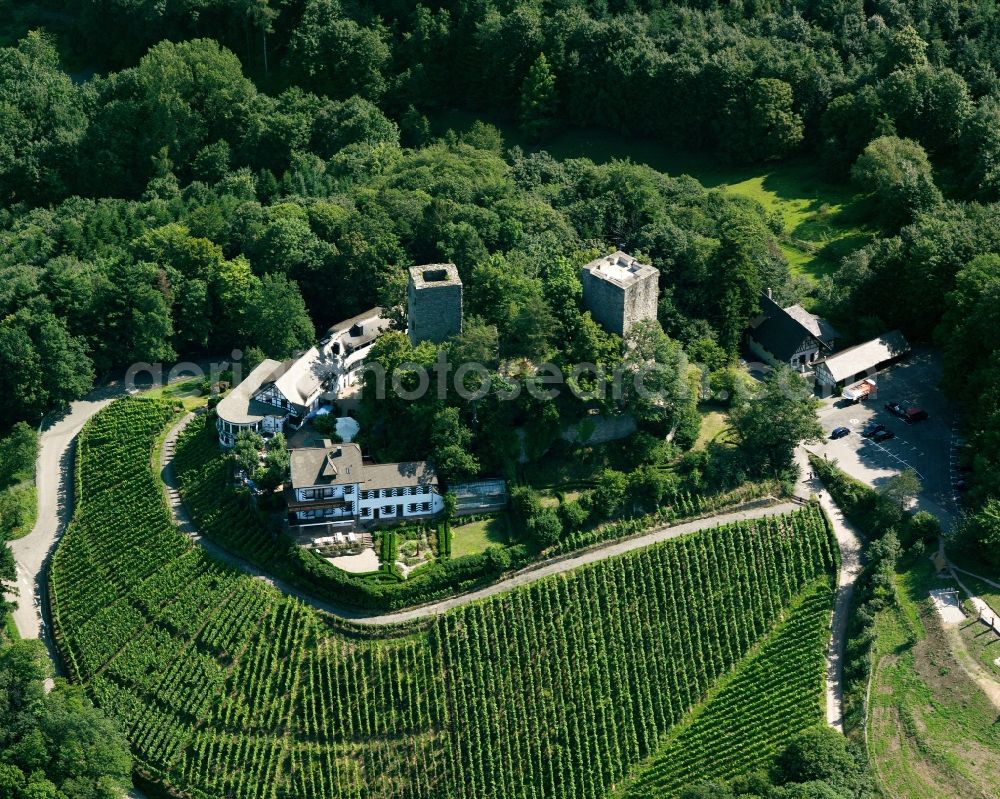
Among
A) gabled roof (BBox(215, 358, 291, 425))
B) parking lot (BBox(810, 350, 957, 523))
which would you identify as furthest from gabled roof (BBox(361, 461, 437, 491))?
parking lot (BBox(810, 350, 957, 523))

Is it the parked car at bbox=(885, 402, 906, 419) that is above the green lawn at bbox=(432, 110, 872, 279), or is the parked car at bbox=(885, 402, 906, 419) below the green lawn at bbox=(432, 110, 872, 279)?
below

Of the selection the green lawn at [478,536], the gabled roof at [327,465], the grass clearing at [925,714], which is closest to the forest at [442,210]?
the gabled roof at [327,465]

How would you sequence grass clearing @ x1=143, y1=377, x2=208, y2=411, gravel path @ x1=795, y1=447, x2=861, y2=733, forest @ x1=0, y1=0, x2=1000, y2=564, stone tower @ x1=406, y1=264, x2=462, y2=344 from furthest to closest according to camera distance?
1. grass clearing @ x1=143, y1=377, x2=208, y2=411
2. forest @ x1=0, y1=0, x2=1000, y2=564
3. stone tower @ x1=406, y1=264, x2=462, y2=344
4. gravel path @ x1=795, y1=447, x2=861, y2=733

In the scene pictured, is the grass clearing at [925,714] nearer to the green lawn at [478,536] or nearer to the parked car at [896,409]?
the parked car at [896,409]

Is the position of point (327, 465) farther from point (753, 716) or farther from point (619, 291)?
point (753, 716)

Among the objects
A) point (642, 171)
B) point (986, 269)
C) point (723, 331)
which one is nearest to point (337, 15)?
point (642, 171)

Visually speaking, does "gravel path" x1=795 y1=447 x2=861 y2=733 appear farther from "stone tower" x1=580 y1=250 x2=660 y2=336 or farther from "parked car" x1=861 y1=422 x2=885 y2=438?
"stone tower" x1=580 y1=250 x2=660 y2=336
